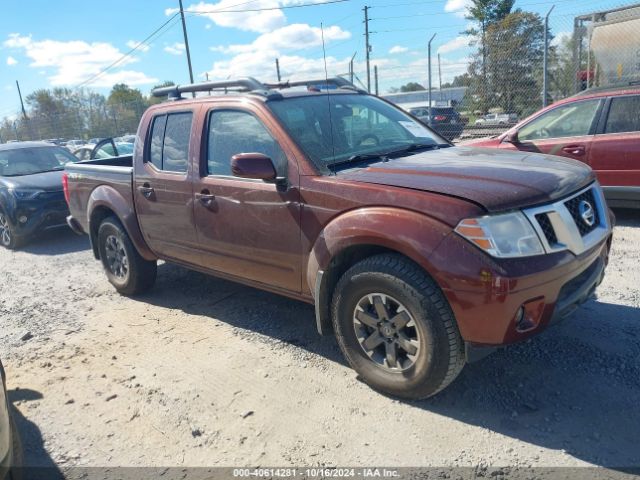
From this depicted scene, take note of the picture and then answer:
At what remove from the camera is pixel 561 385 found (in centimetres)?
322

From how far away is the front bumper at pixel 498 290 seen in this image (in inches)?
105

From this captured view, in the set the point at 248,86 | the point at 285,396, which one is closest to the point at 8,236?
the point at 248,86

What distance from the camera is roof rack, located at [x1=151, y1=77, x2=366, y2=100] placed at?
4211mm

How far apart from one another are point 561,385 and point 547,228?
1.05 m

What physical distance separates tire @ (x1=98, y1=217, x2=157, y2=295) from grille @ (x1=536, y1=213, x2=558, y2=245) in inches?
153

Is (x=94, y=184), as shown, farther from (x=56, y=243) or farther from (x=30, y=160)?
(x=30, y=160)

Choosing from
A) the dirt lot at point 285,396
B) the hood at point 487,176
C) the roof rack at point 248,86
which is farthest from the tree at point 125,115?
the hood at point 487,176

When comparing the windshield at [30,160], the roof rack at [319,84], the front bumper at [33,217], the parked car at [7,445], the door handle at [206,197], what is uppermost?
the roof rack at [319,84]

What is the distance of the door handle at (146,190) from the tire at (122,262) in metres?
0.62

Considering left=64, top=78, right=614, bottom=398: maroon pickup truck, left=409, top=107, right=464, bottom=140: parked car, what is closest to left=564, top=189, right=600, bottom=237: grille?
left=64, top=78, right=614, bottom=398: maroon pickup truck

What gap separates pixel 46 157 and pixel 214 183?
6.90 metres

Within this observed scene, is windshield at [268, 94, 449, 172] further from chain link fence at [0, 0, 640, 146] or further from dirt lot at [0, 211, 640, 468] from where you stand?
chain link fence at [0, 0, 640, 146]

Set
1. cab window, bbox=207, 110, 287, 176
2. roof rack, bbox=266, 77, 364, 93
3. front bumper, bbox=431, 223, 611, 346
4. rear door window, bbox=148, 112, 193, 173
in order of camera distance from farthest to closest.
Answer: roof rack, bbox=266, 77, 364, 93 < rear door window, bbox=148, 112, 193, 173 < cab window, bbox=207, 110, 287, 176 < front bumper, bbox=431, 223, 611, 346

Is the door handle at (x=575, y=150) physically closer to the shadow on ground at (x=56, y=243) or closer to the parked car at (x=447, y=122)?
the parked car at (x=447, y=122)
